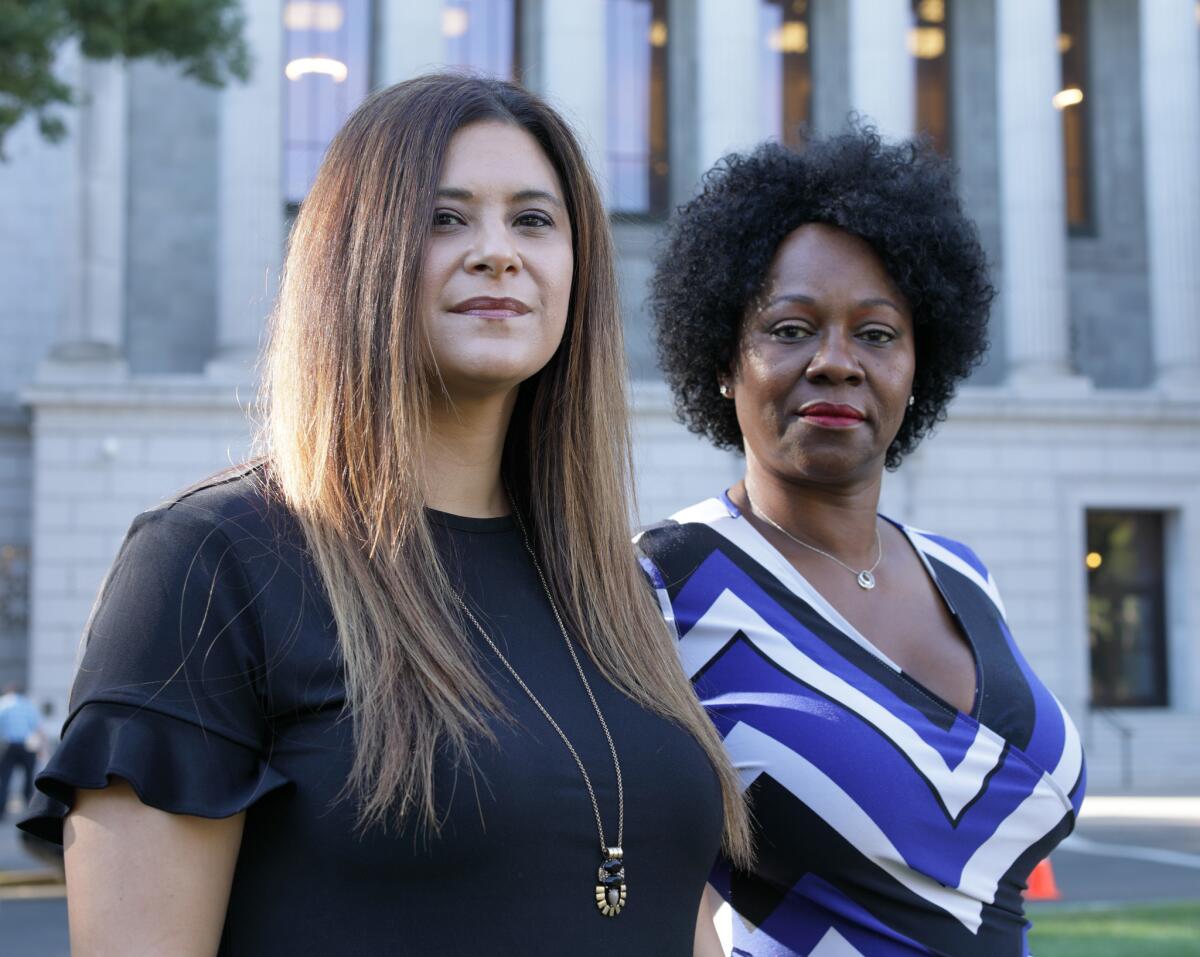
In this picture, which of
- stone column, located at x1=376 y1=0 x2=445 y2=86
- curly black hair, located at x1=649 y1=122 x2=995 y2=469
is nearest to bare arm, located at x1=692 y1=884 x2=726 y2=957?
curly black hair, located at x1=649 y1=122 x2=995 y2=469

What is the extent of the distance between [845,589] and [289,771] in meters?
1.69

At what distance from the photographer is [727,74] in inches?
1146

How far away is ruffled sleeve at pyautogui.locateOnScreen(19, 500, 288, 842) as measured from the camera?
210cm

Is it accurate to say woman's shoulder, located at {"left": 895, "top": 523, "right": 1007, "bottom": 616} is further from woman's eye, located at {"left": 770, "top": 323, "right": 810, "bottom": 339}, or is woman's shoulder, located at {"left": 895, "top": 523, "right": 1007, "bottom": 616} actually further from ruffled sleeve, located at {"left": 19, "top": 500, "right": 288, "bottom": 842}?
ruffled sleeve, located at {"left": 19, "top": 500, "right": 288, "bottom": 842}

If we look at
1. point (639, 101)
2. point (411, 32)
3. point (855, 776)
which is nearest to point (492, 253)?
point (855, 776)

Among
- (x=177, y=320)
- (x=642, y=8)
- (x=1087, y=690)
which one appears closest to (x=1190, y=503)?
(x=1087, y=690)

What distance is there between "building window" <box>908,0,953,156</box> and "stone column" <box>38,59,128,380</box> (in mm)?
16144

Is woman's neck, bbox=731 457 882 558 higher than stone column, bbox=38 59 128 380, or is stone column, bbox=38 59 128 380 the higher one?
stone column, bbox=38 59 128 380

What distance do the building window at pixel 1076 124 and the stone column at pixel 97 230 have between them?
1923 centimetres

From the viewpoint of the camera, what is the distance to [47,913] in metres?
12.7

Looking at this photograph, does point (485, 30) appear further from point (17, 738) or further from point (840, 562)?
point (840, 562)

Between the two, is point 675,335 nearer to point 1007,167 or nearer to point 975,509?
point 975,509

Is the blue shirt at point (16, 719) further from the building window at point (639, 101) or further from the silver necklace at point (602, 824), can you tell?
the silver necklace at point (602, 824)

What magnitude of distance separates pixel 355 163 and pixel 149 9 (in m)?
12.3
